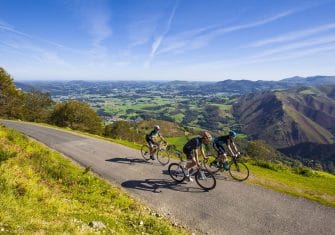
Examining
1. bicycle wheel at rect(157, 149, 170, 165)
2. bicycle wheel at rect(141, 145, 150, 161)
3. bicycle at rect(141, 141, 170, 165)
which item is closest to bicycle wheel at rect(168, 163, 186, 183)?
bicycle wheel at rect(157, 149, 170, 165)

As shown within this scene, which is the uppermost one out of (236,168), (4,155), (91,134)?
(4,155)

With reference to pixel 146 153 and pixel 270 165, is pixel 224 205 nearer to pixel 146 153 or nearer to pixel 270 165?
pixel 146 153

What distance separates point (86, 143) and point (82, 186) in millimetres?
14385

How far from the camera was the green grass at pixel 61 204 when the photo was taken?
26.7 ft

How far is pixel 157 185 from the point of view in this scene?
15297 millimetres

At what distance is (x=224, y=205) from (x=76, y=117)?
54.4 meters

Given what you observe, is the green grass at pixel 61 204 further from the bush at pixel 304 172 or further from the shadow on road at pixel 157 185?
the bush at pixel 304 172

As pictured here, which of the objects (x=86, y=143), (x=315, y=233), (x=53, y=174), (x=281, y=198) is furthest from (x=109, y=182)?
(x=86, y=143)

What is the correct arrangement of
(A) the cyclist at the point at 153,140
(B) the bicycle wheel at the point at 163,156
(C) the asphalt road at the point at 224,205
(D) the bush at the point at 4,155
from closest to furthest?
(C) the asphalt road at the point at 224,205 < (D) the bush at the point at 4,155 < (B) the bicycle wheel at the point at 163,156 < (A) the cyclist at the point at 153,140

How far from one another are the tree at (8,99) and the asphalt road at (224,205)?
173 ft

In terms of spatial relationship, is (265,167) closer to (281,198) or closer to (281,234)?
(281,198)

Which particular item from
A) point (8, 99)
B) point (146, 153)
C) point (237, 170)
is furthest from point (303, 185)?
point (8, 99)

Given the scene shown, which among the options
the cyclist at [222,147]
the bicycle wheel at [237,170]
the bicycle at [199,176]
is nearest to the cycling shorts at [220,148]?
the cyclist at [222,147]

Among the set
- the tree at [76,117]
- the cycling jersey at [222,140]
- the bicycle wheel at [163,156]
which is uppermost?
the cycling jersey at [222,140]
